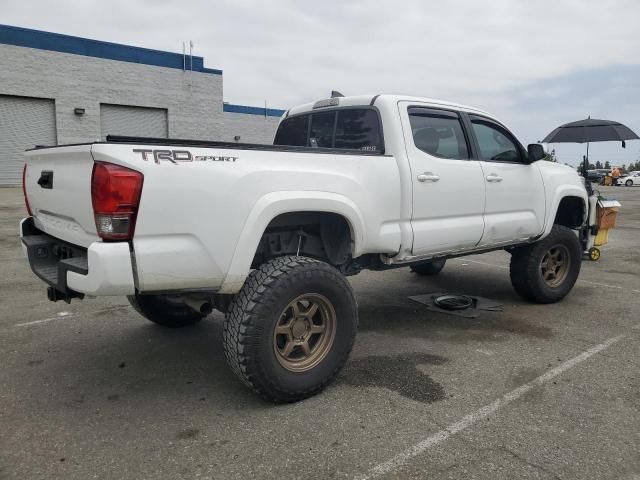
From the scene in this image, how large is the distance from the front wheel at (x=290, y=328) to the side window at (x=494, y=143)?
2.28 meters

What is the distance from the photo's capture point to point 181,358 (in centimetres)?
400

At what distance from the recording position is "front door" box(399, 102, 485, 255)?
13.0 feet

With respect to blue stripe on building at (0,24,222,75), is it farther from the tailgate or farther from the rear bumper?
the rear bumper

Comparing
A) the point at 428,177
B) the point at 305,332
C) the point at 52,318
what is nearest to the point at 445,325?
the point at 428,177

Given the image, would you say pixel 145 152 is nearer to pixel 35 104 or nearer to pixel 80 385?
pixel 80 385

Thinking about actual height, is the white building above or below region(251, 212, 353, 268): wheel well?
above

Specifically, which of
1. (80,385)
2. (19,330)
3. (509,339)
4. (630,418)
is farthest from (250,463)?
(19,330)

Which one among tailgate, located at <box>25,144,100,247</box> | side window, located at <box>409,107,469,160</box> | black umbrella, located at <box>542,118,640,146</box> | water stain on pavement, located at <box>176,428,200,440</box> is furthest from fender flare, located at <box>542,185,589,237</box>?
tailgate, located at <box>25,144,100,247</box>

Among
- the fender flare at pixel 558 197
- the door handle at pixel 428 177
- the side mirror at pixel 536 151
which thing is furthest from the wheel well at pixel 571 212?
the door handle at pixel 428 177

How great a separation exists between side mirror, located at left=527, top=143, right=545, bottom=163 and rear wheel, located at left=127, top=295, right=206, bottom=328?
3477 millimetres

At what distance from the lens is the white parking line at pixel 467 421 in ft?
8.27

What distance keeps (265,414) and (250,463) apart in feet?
1.70

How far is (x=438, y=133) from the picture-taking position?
4324mm

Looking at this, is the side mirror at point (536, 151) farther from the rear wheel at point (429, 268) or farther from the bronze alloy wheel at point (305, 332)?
the bronze alloy wheel at point (305, 332)
